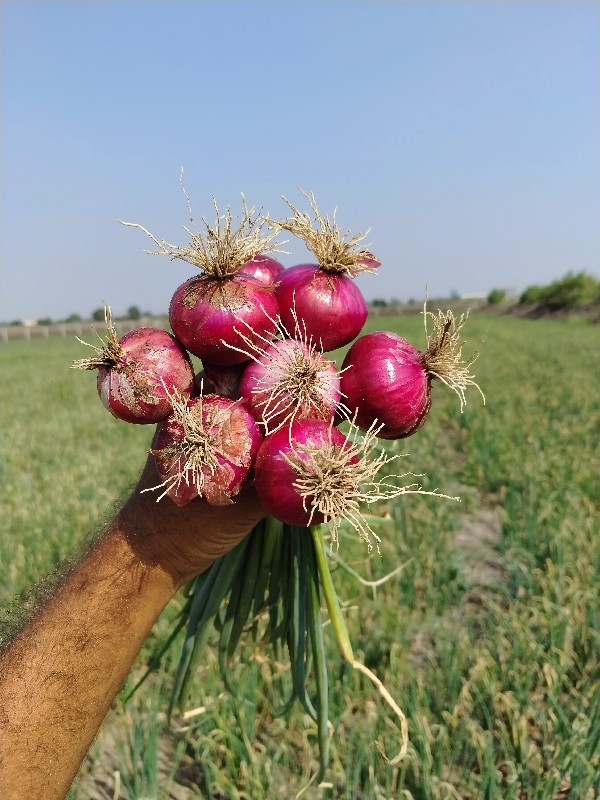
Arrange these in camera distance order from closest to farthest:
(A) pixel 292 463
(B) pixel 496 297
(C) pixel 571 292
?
(A) pixel 292 463, (C) pixel 571 292, (B) pixel 496 297

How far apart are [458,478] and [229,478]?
3.96 meters

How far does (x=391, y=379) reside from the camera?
1.05 meters

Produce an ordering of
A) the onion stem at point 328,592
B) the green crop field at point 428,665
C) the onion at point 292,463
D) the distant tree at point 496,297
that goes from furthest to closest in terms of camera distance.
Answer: the distant tree at point 496,297, the green crop field at point 428,665, the onion stem at point 328,592, the onion at point 292,463

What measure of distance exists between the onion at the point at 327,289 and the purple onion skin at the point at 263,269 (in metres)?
0.04

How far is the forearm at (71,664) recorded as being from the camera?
41.9 inches

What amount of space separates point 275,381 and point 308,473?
0.15m

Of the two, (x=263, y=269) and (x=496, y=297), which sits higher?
(x=263, y=269)

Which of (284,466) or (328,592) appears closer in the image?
(284,466)

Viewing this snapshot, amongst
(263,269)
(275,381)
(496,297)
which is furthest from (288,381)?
(496,297)

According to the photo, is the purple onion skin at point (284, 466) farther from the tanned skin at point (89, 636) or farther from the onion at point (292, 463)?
the tanned skin at point (89, 636)

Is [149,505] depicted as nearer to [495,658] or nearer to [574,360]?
[495,658]

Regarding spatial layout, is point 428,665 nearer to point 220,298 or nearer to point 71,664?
point 71,664

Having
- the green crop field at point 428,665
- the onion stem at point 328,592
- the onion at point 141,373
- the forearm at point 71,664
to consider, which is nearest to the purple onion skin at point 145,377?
the onion at point 141,373

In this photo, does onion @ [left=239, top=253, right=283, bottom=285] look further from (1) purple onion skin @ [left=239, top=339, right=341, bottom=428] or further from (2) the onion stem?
(2) the onion stem
